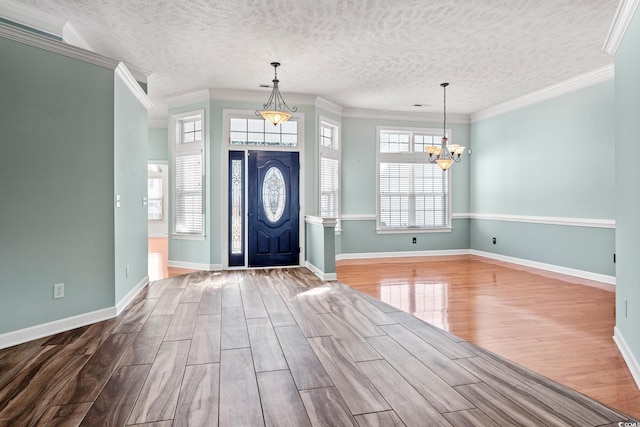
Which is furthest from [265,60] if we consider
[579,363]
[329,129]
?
[579,363]

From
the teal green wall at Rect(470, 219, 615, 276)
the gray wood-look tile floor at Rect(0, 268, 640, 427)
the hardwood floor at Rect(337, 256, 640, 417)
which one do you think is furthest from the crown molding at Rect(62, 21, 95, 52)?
the teal green wall at Rect(470, 219, 615, 276)

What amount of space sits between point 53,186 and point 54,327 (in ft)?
4.14

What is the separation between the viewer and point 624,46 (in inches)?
121

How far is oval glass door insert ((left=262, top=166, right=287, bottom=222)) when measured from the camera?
6.80m

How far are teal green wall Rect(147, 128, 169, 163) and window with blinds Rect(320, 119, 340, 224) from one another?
4.52 meters

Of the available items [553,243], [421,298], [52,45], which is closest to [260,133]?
[52,45]

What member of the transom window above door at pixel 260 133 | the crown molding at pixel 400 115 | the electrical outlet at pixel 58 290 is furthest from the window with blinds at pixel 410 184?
the electrical outlet at pixel 58 290

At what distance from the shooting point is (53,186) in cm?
351

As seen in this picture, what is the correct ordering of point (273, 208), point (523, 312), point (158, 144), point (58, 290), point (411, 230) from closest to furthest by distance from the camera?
point (58, 290) < point (523, 312) < point (273, 208) < point (411, 230) < point (158, 144)

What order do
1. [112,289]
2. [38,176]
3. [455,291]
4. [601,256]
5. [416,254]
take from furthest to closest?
[416,254] < [601,256] < [455,291] < [112,289] < [38,176]

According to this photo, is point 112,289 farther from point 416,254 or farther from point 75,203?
point 416,254

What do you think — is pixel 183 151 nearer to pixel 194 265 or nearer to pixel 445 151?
pixel 194 265

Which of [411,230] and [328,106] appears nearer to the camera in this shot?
[328,106]

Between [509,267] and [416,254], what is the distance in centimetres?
187
